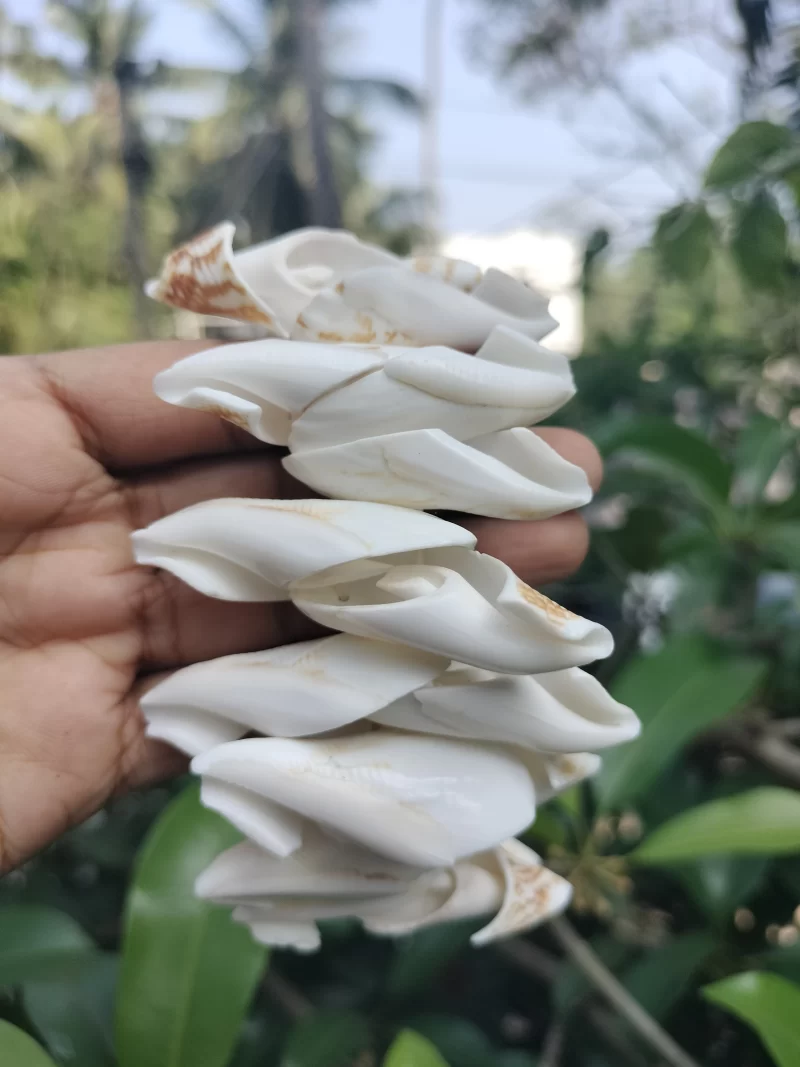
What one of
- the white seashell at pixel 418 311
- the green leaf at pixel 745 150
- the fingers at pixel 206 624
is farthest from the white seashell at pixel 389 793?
the green leaf at pixel 745 150

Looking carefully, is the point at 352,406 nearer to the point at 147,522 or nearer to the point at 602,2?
the point at 147,522

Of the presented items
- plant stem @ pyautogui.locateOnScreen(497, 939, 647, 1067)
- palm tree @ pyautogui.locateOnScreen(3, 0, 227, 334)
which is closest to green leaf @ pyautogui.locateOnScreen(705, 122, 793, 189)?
plant stem @ pyautogui.locateOnScreen(497, 939, 647, 1067)

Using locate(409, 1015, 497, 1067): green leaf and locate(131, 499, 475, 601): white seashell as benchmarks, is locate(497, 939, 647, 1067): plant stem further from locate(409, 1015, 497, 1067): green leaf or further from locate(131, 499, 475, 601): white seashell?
locate(131, 499, 475, 601): white seashell

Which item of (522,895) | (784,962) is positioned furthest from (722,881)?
(522,895)

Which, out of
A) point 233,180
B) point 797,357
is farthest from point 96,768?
point 233,180

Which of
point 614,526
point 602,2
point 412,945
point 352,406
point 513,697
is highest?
point 602,2
